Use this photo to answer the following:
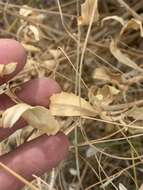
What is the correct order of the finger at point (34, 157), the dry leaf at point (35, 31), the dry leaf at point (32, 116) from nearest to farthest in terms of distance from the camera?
1. the dry leaf at point (32, 116)
2. the finger at point (34, 157)
3. the dry leaf at point (35, 31)

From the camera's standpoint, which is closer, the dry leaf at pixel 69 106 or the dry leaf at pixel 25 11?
the dry leaf at pixel 69 106

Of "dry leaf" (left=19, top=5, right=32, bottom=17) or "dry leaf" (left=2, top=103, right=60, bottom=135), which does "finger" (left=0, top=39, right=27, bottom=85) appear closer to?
"dry leaf" (left=2, top=103, right=60, bottom=135)

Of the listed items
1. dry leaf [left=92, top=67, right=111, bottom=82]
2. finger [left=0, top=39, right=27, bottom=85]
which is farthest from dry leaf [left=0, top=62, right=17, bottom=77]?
dry leaf [left=92, top=67, right=111, bottom=82]

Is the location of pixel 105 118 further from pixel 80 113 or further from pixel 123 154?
pixel 123 154

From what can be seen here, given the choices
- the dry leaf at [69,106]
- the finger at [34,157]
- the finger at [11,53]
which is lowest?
the finger at [34,157]

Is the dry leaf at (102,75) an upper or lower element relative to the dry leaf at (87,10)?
lower

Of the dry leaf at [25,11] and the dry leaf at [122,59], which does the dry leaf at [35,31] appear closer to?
the dry leaf at [25,11]

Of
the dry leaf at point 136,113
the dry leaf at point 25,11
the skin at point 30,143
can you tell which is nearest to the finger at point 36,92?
the skin at point 30,143

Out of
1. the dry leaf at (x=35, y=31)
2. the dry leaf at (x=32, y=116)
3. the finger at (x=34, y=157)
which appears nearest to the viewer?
the dry leaf at (x=32, y=116)
